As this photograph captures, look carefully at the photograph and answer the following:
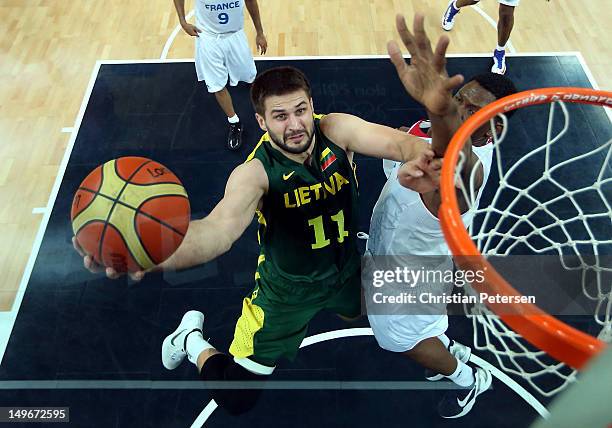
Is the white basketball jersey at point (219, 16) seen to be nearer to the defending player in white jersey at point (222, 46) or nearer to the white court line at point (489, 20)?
the defending player in white jersey at point (222, 46)

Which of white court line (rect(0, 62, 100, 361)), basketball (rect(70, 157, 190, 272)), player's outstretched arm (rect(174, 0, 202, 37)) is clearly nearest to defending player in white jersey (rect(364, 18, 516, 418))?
basketball (rect(70, 157, 190, 272))

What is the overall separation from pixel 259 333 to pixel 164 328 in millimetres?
917

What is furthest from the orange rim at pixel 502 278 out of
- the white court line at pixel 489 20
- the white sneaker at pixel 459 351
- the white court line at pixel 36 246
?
the white court line at pixel 489 20

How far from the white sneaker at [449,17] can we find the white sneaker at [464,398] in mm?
3971

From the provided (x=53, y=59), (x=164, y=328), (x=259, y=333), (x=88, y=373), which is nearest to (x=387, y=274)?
(x=259, y=333)

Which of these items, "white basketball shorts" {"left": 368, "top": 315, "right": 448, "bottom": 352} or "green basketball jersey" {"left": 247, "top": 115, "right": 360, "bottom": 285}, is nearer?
"green basketball jersey" {"left": 247, "top": 115, "right": 360, "bottom": 285}

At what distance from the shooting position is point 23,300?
3623 mm

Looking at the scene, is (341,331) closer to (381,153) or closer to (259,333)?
(259,333)

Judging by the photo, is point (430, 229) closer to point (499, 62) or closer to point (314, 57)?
point (499, 62)

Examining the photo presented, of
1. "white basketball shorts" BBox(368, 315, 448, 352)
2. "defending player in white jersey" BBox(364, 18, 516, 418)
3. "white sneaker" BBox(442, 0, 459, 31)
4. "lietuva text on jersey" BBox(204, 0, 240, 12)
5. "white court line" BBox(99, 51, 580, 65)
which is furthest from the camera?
"white sneaker" BBox(442, 0, 459, 31)

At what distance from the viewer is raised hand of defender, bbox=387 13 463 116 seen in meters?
1.84

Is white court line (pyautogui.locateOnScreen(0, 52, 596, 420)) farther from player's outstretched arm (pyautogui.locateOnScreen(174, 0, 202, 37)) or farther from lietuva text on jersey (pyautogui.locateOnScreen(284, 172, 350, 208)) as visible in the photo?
lietuva text on jersey (pyautogui.locateOnScreen(284, 172, 350, 208))

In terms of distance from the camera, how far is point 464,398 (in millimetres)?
3092

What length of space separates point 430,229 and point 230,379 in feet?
4.77
